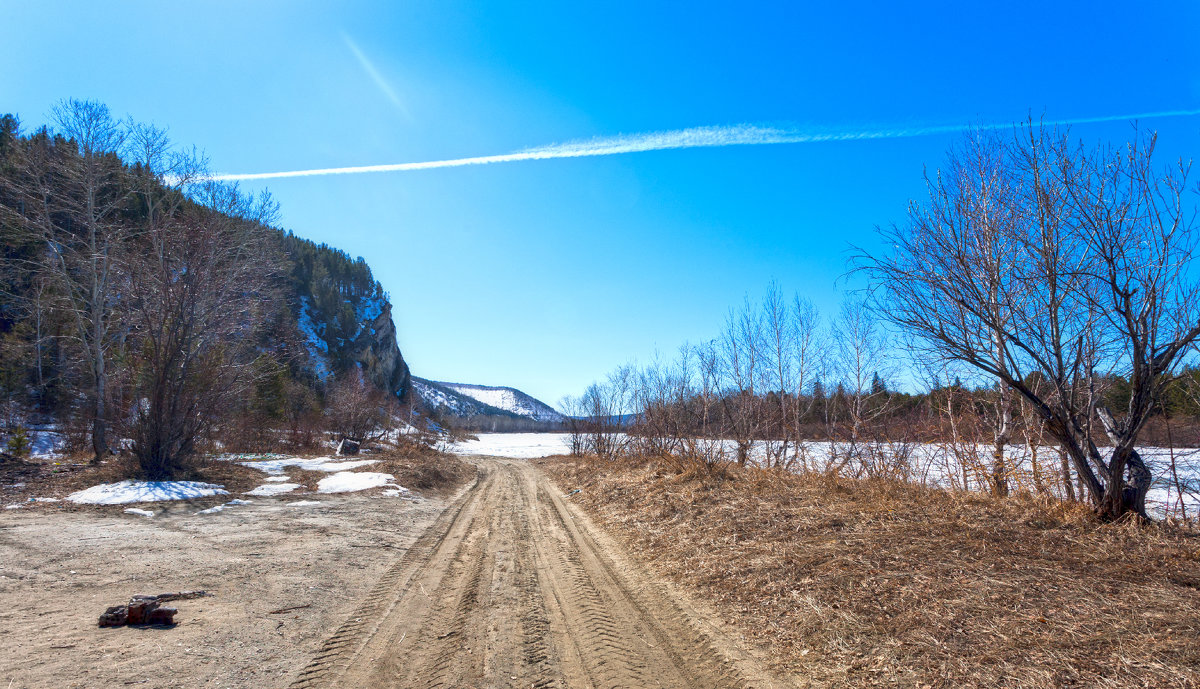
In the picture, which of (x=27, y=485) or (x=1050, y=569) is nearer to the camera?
(x=1050, y=569)

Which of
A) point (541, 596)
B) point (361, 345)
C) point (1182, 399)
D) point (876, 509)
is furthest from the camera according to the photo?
point (361, 345)

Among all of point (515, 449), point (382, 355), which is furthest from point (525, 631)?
point (382, 355)

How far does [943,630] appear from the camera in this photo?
4.07 meters

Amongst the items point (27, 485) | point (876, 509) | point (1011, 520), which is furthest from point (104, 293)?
point (1011, 520)

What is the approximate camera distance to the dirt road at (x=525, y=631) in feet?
12.9

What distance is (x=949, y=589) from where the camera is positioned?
4.68 m

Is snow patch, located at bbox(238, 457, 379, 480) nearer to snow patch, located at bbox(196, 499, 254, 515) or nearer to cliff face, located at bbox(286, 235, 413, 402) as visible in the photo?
snow patch, located at bbox(196, 499, 254, 515)

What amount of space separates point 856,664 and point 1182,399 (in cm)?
688

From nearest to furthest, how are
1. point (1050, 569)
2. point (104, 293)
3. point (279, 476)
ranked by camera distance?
point (1050, 569), point (279, 476), point (104, 293)

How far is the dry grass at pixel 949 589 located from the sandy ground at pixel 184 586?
154 inches

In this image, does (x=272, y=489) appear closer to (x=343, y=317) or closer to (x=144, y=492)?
(x=144, y=492)

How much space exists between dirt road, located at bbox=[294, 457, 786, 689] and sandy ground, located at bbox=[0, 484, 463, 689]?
386mm

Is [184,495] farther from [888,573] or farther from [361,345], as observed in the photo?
[361,345]

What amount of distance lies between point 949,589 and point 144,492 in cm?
1494
